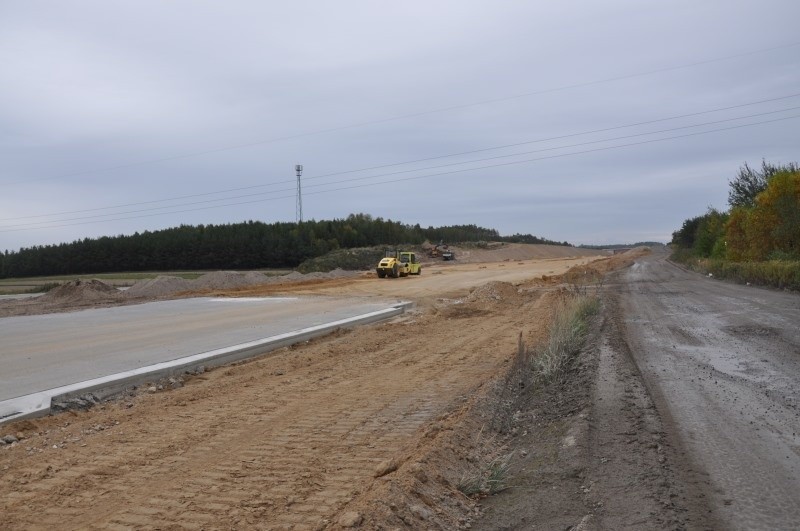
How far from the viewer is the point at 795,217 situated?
38469mm

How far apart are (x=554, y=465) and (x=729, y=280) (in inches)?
1353

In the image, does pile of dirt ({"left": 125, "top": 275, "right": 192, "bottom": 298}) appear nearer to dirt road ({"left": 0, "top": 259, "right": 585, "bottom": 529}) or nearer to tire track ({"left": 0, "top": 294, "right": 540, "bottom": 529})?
dirt road ({"left": 0, "top": 259, "right": 585, "bottom": 529})

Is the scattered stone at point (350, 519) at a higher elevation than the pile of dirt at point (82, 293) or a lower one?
lower

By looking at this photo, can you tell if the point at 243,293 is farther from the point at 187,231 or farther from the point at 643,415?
the point at 187,231

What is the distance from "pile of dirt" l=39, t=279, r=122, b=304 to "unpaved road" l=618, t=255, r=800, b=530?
2602 centimetres

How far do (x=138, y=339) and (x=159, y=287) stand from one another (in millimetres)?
24758

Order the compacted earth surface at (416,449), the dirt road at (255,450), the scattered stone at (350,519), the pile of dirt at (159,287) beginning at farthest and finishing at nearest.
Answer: the pile of dirt at (159,287) < the dirt road at (255,450) < the compacted earth surface at (416,449) < the scattered stone at (350,519)

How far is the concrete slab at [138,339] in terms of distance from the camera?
1152cm

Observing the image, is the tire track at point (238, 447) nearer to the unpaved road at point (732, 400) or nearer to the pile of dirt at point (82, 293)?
the unpaved road at point (732, 400)

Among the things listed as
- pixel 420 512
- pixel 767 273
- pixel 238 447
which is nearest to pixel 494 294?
pixel 767 273

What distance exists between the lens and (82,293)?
37.2 m

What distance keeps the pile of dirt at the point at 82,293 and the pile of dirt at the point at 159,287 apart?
1.00m

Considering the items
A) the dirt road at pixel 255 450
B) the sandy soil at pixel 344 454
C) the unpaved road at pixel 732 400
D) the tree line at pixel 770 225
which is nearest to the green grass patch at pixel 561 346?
the sandy soil at pixel 344 454

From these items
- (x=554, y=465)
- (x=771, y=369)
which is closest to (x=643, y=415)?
(x=554, y=465)
